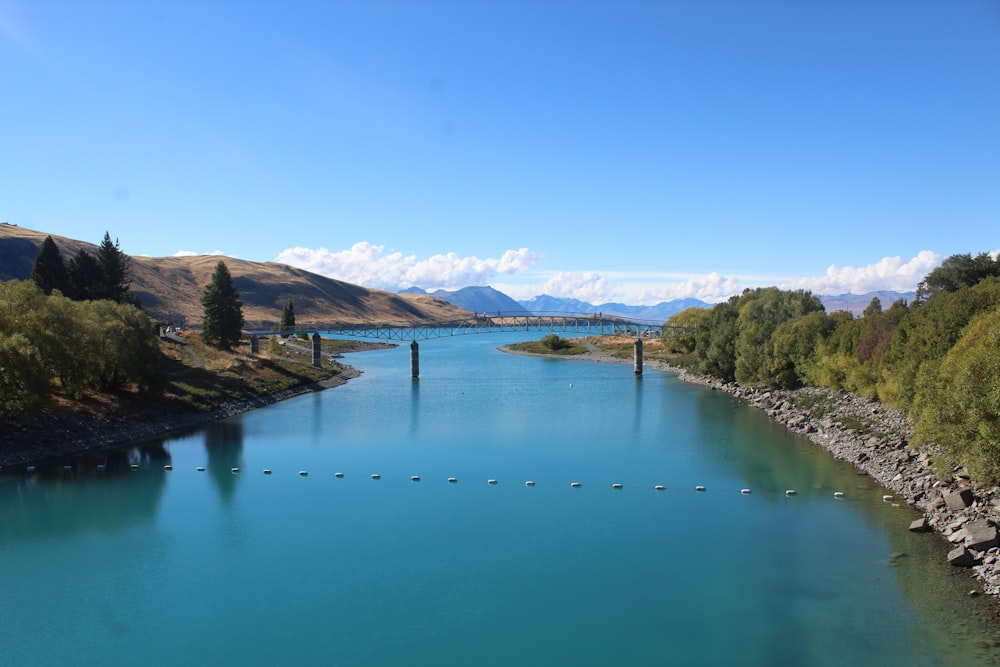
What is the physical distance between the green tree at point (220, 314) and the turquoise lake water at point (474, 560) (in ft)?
98.8

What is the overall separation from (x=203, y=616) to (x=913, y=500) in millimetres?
24019

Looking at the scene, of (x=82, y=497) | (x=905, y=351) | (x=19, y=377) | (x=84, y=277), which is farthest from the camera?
(x=84, y=277)

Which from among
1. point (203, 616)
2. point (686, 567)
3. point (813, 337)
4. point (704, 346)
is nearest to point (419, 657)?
point (203, 616)

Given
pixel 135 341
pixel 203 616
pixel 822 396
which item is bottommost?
pixel 203 616

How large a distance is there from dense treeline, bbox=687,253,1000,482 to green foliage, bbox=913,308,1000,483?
0.03 metres

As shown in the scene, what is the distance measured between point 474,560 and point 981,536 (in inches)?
573

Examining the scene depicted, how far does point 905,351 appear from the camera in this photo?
36.2 meters

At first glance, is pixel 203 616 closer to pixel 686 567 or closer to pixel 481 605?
pixel 481 605

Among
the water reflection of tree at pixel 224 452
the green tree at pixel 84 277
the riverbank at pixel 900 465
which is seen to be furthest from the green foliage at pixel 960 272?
the green tree at pixel 84 277

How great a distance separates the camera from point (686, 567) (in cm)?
2148

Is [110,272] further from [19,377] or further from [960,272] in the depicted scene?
[960,272]

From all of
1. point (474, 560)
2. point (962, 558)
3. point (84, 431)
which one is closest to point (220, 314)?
point (84, 431)

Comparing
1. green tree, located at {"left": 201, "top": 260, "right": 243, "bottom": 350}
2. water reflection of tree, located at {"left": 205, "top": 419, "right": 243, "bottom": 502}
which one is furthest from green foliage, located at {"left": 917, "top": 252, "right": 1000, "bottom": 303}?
green tree, located at {"left": 201, "top": 260, "right": 243, "bottom": 350}

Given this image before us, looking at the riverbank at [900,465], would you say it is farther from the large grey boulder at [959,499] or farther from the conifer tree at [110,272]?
the conifer tree at [110,272]
